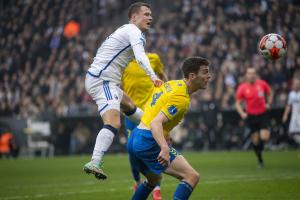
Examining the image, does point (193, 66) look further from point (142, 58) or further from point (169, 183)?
point (169, 183)

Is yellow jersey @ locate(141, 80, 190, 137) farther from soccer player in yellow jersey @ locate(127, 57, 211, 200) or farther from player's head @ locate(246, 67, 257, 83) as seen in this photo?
player's head @ locate(246, 67, 257, 83)

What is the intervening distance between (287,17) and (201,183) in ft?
46.3

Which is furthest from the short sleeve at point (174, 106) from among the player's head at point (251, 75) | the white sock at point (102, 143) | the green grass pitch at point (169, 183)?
the player's head at point (251, 75)

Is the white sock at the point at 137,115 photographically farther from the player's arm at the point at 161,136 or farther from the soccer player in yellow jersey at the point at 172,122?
the player's arm at the point at 161,136

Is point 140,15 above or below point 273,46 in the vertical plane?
above

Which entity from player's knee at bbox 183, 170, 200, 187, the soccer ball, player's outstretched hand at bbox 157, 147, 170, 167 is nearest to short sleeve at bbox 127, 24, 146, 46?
the soccer ball

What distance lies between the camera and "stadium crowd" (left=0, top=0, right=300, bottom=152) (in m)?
25.8

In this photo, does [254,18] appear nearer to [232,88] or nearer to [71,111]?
[232,88]

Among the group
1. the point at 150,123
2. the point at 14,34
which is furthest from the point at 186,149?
the point at 150,123

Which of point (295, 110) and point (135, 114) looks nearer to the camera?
point (135, 114)

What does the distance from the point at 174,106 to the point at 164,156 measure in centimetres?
61

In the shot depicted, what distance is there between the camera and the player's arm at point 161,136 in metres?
7.43

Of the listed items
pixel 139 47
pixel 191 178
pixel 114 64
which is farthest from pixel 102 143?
pixel 191 178

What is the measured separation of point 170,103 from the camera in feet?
25.4
